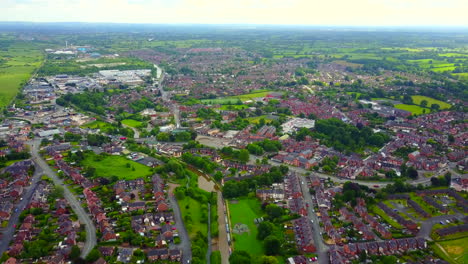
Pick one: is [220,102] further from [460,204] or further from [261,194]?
[460,204]

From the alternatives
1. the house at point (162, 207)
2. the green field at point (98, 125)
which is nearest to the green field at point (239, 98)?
the green field at point (98, 125)

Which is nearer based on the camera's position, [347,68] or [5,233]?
[5,233]

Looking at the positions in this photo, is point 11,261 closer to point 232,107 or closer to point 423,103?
point 232,107

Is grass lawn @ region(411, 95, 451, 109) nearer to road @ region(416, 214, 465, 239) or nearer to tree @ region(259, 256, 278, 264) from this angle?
road @ region(416, 214, 465, 239)

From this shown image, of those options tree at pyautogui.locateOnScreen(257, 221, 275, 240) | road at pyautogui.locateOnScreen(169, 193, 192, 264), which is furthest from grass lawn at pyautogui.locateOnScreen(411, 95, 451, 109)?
road at pyautogui.locateOnScreen(169, 193, 192, 264)

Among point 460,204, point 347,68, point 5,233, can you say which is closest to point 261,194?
point 460,204

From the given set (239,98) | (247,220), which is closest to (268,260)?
(247,220)
